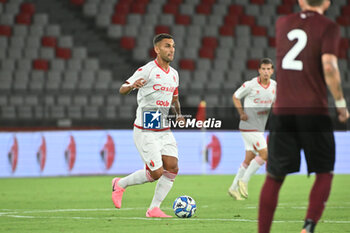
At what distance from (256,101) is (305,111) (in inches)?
267

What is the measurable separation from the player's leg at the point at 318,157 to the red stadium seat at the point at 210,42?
63.8 feet

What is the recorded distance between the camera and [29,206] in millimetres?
10453

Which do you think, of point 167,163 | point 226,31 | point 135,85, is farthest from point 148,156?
point 226,31

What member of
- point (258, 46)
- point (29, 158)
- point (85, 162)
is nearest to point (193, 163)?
point (85, 162)

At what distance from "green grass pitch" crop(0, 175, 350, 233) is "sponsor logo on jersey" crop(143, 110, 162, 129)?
1.14 m

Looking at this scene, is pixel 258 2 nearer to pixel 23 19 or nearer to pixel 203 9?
pixel 203 9

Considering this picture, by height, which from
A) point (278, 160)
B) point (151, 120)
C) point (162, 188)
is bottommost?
point (162, 188)

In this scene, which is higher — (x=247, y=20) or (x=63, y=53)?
(x=247, y=20)

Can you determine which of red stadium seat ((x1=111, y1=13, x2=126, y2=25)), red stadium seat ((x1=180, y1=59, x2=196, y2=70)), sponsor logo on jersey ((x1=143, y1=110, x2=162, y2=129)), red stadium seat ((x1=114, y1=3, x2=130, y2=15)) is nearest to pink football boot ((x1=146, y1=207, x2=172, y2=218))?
sponsor logo on jersey ((x1=143, y1=110, x2=162, y2=129))

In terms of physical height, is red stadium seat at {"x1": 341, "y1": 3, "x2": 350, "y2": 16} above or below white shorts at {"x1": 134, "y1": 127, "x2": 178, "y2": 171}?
above

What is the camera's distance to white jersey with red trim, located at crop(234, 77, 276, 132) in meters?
12.2

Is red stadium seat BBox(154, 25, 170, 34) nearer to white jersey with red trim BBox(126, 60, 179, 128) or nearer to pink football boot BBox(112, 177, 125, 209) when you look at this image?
pink football boot BBox(112, 177, 125, 209)

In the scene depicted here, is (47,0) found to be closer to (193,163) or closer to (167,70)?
(193,163)

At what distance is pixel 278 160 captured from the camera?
18.1 feet
